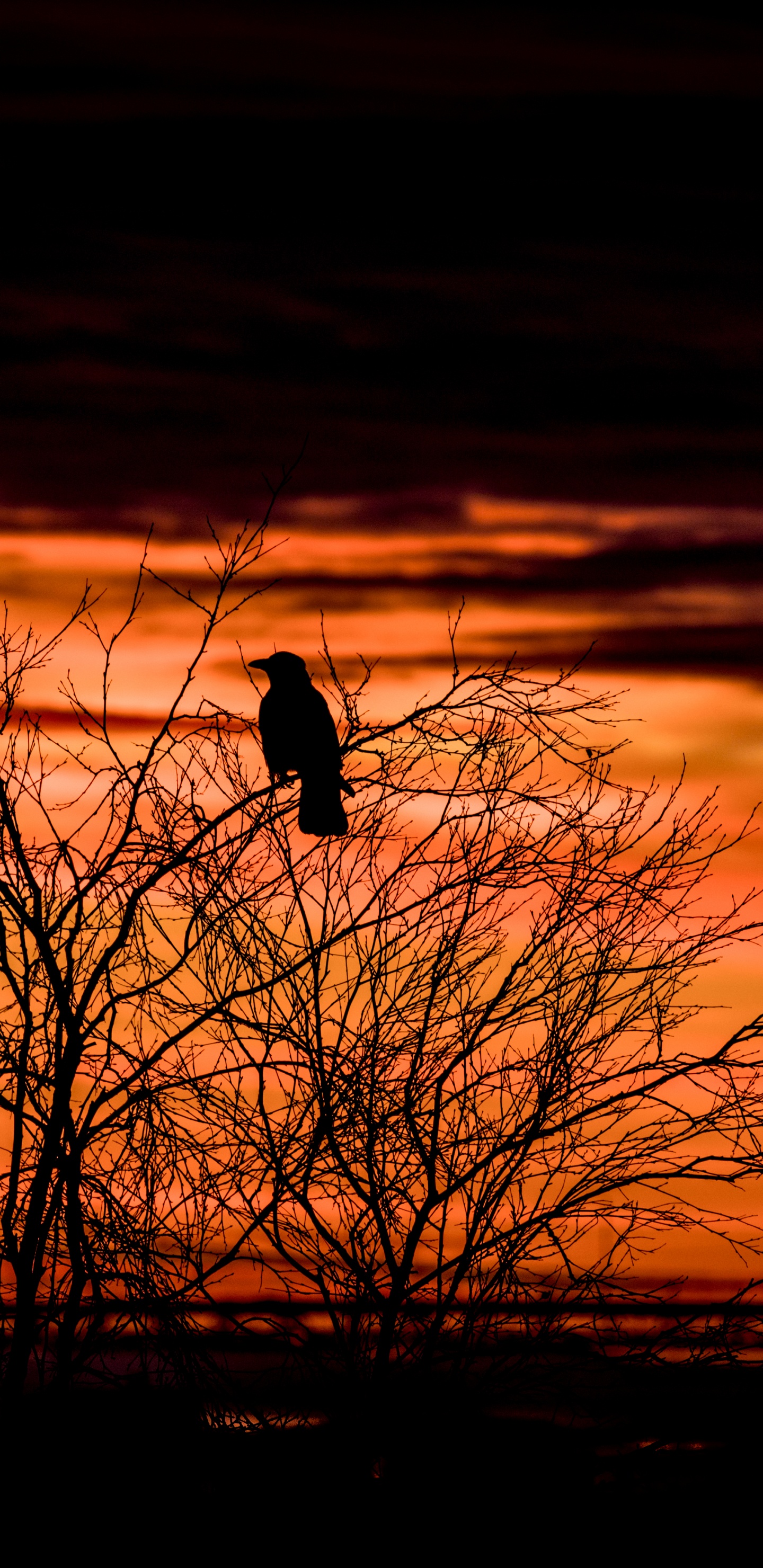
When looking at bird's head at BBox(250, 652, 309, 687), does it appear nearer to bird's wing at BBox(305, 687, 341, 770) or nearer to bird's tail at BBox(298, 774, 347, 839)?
bird's wing at BBox(305, 687, 341, 770)

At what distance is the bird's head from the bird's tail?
165 cm

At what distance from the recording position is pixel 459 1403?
690 centimetres

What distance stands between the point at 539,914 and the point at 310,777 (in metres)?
2.43

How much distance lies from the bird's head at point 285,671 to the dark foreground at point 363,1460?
4.95 m

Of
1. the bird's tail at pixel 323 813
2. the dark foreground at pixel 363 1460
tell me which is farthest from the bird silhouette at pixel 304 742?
the dark foreground at pixel 363 1460

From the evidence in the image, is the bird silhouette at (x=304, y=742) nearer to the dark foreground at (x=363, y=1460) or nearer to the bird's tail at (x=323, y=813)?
the bird's tail at (x=323, y=813)

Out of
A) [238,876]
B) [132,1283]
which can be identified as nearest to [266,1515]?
[132,1283]

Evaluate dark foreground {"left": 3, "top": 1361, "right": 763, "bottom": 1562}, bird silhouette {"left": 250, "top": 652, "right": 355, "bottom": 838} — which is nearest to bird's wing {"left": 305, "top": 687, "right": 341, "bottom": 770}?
bird silhouette {"left": 250, "top": 652, "right": 355, "bottom": 838}

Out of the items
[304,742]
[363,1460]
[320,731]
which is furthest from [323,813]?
[363,1460]

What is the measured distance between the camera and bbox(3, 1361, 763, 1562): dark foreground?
21.2 feet

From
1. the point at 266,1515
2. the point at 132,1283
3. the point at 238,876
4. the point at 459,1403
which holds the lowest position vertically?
the point at 266,1515

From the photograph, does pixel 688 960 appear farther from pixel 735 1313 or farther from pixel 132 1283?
pixel 132 1283

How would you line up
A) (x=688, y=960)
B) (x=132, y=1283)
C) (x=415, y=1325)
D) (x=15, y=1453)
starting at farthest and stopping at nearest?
(x=688, y=960), (x=415, y=1325), (x=15, y=1453), (x=132, y=1283)

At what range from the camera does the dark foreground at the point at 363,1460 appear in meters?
6.48
